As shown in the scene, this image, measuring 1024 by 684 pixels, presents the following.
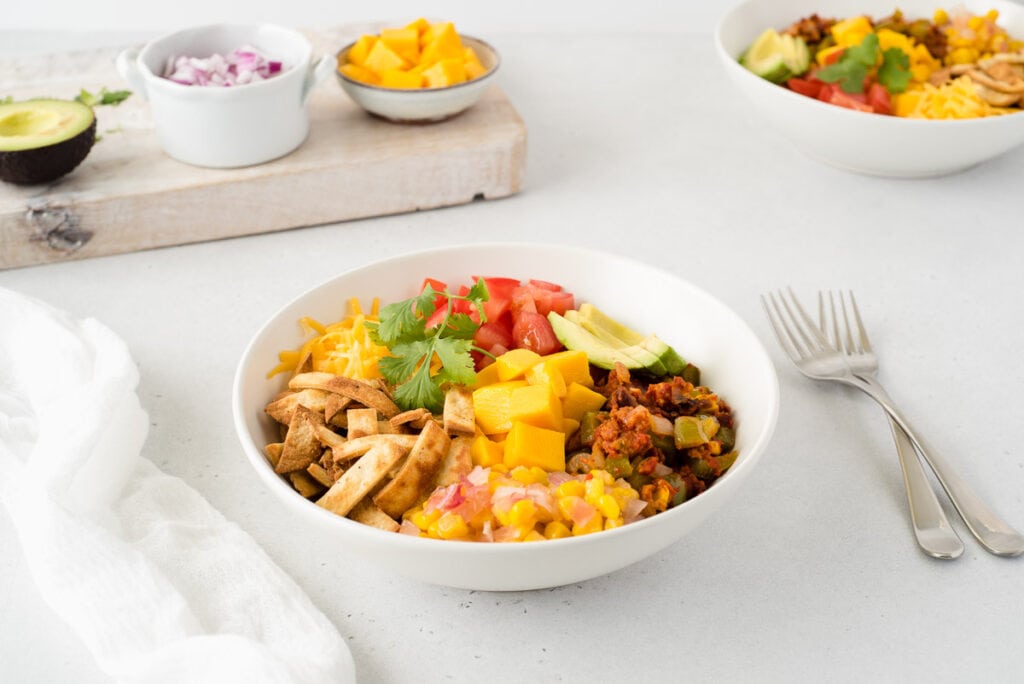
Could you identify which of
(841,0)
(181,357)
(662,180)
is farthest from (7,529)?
(841,0)

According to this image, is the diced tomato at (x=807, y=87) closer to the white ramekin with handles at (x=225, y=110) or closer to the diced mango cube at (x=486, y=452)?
the white ramekin with handles at (x=225, y=110)

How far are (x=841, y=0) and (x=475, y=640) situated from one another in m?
2.65

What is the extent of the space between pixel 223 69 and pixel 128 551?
1.59m

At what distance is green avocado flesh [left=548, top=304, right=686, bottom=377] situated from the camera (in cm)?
179

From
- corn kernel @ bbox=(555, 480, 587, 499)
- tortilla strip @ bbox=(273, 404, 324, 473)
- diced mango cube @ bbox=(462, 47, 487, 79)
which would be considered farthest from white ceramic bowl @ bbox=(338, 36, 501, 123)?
corn kernel @ bbox=(555, 480, 587, 499)

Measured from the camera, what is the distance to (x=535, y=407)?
159cm

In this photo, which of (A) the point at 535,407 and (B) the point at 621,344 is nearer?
(A) the point at 535,407

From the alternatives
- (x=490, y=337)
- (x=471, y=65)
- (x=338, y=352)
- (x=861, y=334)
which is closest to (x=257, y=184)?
(x=471, y=65)

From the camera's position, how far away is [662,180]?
117 inches

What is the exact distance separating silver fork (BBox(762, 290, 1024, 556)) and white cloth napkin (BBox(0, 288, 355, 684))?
1079 mm

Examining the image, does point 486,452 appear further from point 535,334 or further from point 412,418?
point 535,334

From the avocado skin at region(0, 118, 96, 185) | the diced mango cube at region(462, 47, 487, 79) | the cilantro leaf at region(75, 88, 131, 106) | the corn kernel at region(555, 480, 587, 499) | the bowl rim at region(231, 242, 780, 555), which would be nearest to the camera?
the bowl rim at region(231, 242, 780, 555)

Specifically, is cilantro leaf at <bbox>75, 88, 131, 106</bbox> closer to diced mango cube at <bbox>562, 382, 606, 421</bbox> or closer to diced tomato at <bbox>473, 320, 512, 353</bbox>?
diced tomato at <bbox>473, 320, 512, 353</bbox>

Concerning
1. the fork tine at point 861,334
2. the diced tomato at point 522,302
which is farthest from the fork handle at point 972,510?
the diced tomato at point 522,302
